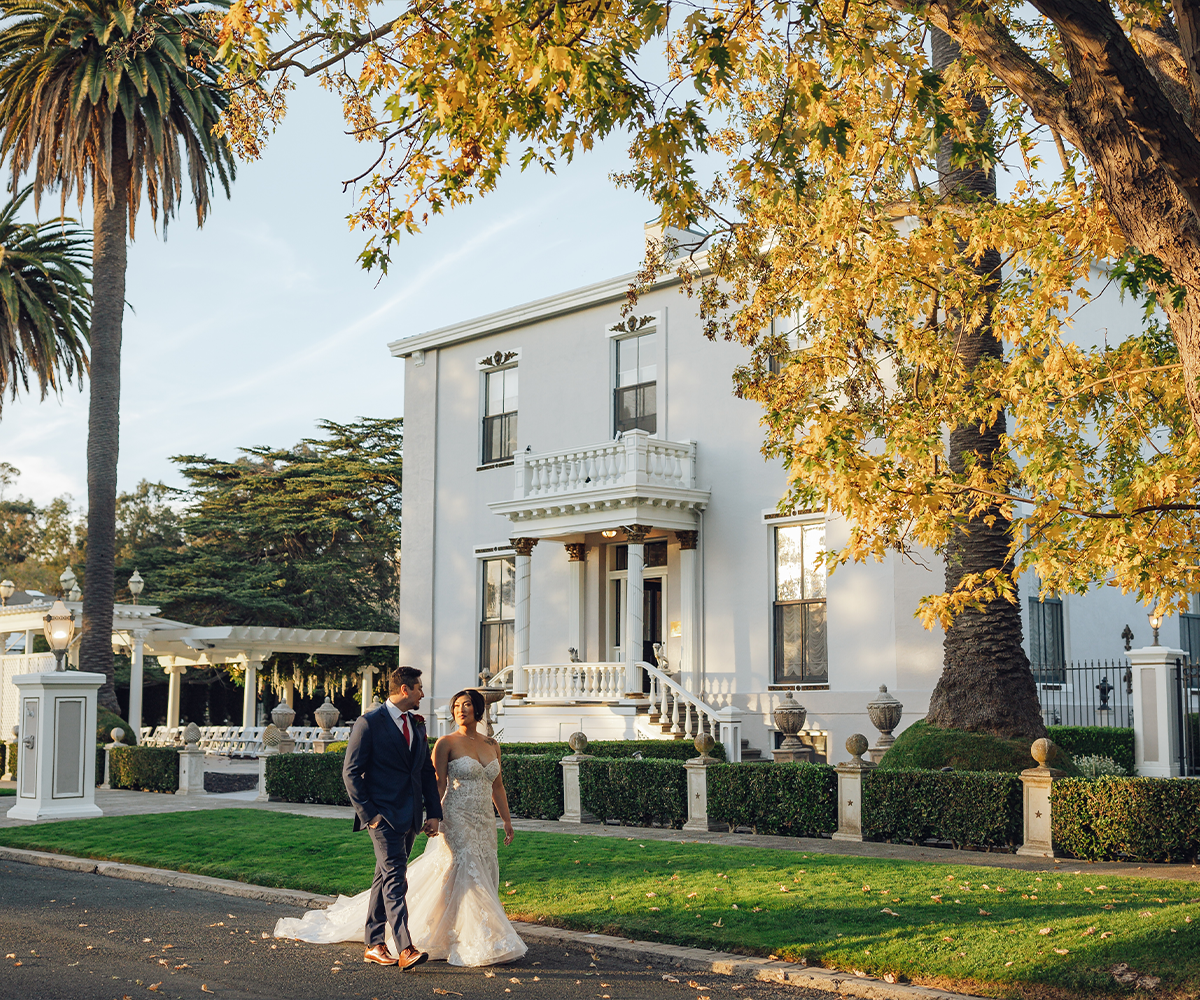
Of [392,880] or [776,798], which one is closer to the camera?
[392,880]

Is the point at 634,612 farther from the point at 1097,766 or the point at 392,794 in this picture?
the point at 392,794

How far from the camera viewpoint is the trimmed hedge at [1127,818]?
1205 centimetres

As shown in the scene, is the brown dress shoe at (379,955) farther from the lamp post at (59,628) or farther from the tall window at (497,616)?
the tall window at (497,616)

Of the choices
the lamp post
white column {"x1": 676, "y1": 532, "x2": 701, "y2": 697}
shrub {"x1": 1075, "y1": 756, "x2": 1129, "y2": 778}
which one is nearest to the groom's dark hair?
shrub {"x1": 1075, "y1": 756, "x2": 1129, "y2": 778}

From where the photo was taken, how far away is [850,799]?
47.1 feet

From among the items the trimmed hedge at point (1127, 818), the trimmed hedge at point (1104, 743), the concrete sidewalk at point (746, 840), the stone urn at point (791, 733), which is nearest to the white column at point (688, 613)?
the stone urn at point (791, 733)

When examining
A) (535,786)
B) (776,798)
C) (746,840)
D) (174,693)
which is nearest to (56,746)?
(535,786)

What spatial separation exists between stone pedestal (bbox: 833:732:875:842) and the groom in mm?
6791

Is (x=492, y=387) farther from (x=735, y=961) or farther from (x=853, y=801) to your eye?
(x=735, y=961)

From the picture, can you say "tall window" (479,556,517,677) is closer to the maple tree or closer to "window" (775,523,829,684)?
"window" (775,523,829,684)

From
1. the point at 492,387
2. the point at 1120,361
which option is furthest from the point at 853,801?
the point at 492,387

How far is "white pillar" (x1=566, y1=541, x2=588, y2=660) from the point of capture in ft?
83.1

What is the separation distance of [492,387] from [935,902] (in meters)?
20.1

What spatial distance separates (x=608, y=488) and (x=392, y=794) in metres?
14.4
